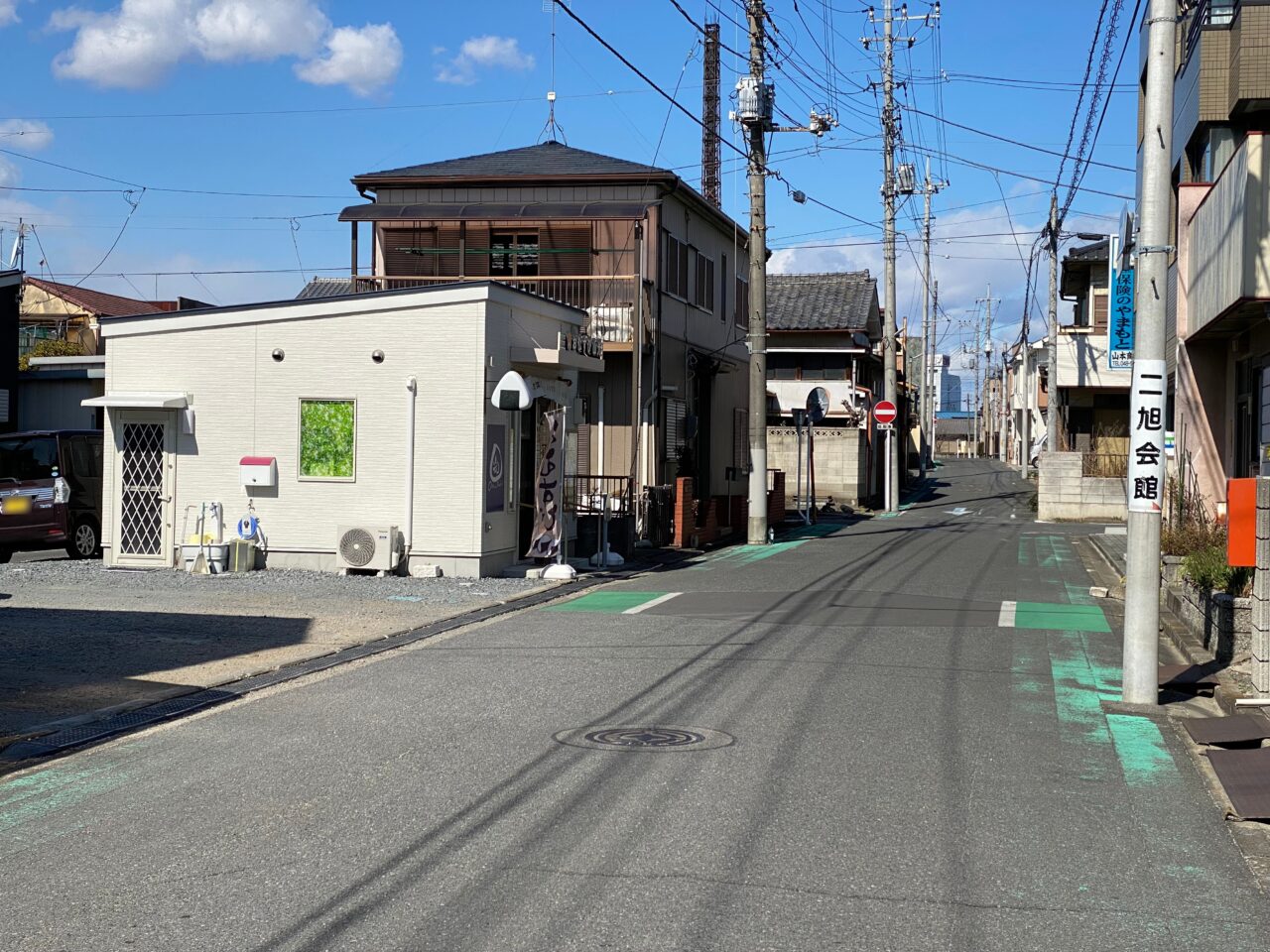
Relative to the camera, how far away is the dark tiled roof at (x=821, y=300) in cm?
4438

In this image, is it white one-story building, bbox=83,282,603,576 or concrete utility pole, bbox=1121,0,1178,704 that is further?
white one-story building, bbox=83,282,603,576

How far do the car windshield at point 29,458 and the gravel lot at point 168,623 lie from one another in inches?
83.6

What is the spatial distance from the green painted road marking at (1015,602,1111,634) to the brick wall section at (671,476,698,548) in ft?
28.7

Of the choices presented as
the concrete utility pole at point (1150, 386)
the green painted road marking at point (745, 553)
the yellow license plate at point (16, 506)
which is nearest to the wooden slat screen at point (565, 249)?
the green painted road marking at point (745, 553)

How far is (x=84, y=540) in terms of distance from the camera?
2094 cm

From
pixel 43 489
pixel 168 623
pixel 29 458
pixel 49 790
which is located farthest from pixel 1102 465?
pixel 49 790

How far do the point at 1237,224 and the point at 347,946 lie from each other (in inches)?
480

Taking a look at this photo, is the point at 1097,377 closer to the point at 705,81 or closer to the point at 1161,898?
the point at 705,81

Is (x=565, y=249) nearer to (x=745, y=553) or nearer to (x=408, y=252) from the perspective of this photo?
(x=408, y=252)

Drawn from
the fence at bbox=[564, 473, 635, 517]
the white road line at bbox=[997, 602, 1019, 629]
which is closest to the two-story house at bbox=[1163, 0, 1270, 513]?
the white road line at bbox=[997, 602, 1019, 629]

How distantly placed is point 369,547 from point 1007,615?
26.9 ft

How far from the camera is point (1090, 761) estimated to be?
24.6 feet

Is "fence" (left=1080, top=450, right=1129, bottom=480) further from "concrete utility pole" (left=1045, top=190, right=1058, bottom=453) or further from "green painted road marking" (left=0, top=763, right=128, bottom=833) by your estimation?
"green painted road marking" (left=0, top=763, right=128, bottom=833)

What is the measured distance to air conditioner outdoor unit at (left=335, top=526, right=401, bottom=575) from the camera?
17.2m
